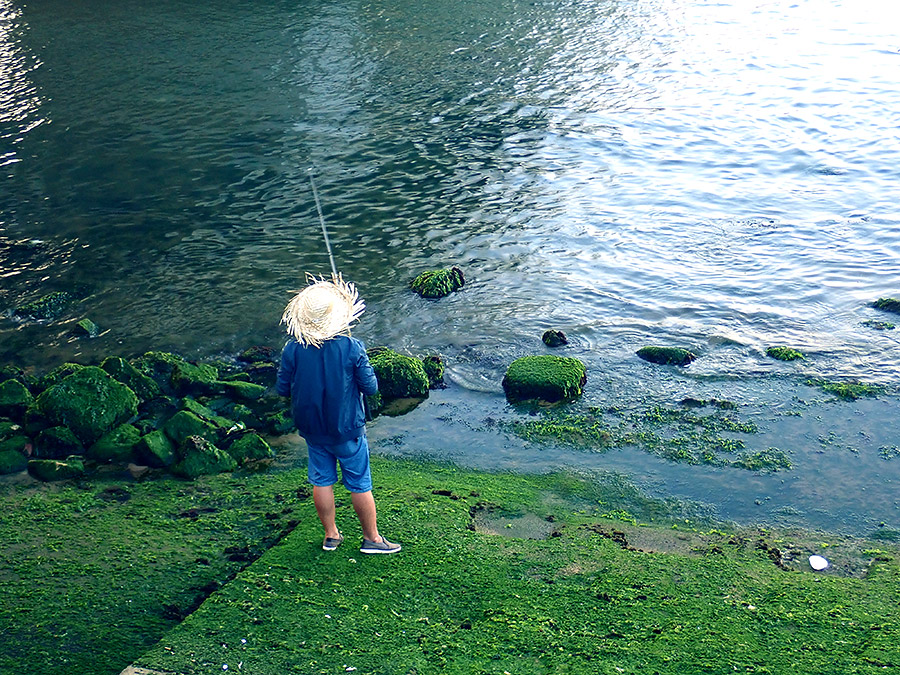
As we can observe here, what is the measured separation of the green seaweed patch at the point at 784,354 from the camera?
10609 millimetres

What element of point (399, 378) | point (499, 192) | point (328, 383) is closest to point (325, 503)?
point (328, 383)

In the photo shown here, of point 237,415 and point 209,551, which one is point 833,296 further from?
point 209,551

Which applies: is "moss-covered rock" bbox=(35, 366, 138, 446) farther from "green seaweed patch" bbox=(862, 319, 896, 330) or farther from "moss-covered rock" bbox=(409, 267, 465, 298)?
"green seaweed patch" bbox=(862, 319, 896, 330)

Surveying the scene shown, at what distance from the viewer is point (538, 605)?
5.60m

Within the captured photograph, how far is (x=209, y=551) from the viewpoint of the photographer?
6.41 meters

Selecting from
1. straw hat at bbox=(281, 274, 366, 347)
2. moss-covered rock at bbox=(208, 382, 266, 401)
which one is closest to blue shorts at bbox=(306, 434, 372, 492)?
straw hat at bbox=(281, 274, 366, 347)

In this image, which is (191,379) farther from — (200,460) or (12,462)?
(12,462)

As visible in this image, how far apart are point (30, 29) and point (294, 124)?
14661 mm

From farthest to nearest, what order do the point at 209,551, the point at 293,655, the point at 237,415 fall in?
the point at 237,415
the point at 209,551
the point at 293,655

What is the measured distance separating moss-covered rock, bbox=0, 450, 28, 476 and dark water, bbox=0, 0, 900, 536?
297cm

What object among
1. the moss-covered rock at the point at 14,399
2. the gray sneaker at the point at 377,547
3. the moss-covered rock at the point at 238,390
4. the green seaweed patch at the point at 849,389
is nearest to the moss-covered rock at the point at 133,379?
the moss-covered rock at the point at 238,390

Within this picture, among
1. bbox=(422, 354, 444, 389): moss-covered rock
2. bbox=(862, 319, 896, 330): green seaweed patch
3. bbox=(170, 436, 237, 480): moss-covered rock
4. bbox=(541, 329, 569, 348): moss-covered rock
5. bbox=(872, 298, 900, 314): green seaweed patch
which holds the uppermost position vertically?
bbox=(170, 436, 237, 480): moss-covered rock

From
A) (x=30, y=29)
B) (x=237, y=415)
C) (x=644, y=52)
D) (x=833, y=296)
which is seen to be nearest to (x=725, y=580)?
(x=237, y=415)

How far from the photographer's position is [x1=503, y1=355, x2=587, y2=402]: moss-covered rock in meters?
9.70
